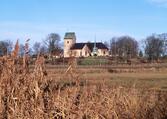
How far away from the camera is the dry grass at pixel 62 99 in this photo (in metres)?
6.32

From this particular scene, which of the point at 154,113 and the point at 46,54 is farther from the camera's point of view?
the point at 46,54

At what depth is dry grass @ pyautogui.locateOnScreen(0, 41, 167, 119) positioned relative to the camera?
6.32 metres

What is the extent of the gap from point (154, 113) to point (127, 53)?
115 metres

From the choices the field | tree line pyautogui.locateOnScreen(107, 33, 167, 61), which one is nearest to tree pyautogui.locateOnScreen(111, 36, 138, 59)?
tree line pyautogui.locateOnScreen(107, 33, 167, 61)

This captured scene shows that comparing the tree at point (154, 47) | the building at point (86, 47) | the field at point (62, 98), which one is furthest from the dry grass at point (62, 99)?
the building at point (86, 47)

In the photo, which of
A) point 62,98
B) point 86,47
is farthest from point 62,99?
point 86,47

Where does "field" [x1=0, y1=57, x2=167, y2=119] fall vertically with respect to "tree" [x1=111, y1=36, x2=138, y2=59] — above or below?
below

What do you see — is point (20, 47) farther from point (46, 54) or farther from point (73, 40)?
point (73, 40)

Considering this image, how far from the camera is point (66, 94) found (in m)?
6.57

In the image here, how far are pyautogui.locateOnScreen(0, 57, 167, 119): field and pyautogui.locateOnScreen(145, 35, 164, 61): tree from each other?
357ft

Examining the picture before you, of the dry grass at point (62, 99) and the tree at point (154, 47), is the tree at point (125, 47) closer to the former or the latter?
the tree at point (154, 47)

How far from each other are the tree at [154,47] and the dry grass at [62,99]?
108873 mm

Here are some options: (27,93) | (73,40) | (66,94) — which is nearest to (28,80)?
(27,93)

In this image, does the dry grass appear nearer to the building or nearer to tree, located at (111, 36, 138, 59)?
tree, located at (111, 36, 138, 59)
